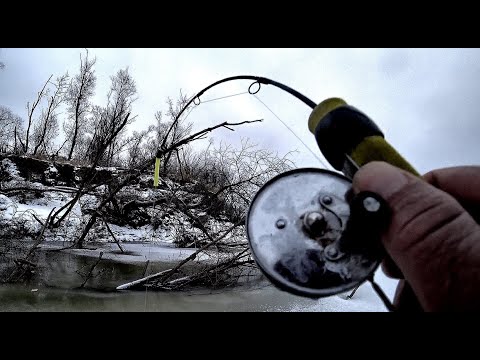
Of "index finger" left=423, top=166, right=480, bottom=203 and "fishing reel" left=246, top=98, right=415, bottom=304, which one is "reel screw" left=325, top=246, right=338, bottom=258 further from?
"index finger" left=423, top=166, right=480, bottom=203

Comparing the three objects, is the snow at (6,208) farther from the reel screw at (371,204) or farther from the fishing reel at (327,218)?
the reel screw at (371,204)

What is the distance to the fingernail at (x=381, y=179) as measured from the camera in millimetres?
1118

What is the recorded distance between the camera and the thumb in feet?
3.09

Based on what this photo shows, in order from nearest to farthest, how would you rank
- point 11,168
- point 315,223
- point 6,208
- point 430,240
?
point 430,240, point 315,223, point 6,208, point 11,168

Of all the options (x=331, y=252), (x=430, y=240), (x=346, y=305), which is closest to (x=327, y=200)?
(x=331, y=252)

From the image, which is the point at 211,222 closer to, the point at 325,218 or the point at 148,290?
the point at 148,290

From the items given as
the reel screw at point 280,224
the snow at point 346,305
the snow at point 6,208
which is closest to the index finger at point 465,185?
the reel screw at point 280,224

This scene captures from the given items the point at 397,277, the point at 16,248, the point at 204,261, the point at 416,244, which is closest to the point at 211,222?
the point at 204,261

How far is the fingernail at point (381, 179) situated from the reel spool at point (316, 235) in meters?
0.05

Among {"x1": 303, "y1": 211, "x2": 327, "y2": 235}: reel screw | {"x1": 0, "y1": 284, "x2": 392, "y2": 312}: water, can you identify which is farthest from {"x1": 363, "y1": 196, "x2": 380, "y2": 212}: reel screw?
{"x1": 0, "y1": 284, "x2": 392, "y2": 312}: water

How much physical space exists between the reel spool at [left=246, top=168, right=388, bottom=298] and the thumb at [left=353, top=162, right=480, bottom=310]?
0.07 meters

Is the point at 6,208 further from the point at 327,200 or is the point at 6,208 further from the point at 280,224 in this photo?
the point at 327,200

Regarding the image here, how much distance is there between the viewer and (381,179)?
114 centimetres

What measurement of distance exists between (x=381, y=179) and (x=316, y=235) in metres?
0.34
